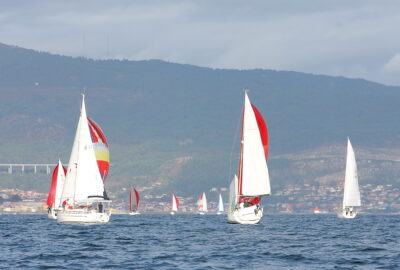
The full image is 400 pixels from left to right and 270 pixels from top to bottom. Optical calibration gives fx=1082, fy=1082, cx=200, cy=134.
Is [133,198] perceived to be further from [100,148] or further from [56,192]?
[100,148]

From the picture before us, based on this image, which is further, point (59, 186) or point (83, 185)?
point (59, 186)

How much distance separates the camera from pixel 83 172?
85875 mm

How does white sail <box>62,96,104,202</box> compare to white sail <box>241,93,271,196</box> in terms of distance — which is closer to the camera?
white sail <box>241,93,271,196</box>

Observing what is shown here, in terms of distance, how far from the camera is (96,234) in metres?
70.0

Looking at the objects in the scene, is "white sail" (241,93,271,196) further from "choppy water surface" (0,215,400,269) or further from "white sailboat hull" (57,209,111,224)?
"white sailboat hull" (57,209,111,224)

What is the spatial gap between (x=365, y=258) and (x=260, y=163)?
32.4m

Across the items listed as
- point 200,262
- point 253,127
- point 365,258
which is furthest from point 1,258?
point 253,127

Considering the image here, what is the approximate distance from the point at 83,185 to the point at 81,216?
2.56 m

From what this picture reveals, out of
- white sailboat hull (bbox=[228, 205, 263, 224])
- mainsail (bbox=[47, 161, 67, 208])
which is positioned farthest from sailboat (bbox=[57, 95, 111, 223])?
mainsail (bbox=[47, 161, 67, 208])

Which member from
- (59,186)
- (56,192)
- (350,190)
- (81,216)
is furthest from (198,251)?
(350,190)

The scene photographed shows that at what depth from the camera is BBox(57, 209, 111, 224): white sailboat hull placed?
3332 inches

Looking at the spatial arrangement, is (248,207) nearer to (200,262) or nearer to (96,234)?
(96,234)

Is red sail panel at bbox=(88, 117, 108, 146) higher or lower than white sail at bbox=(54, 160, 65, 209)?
higher

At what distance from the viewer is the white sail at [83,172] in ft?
280
